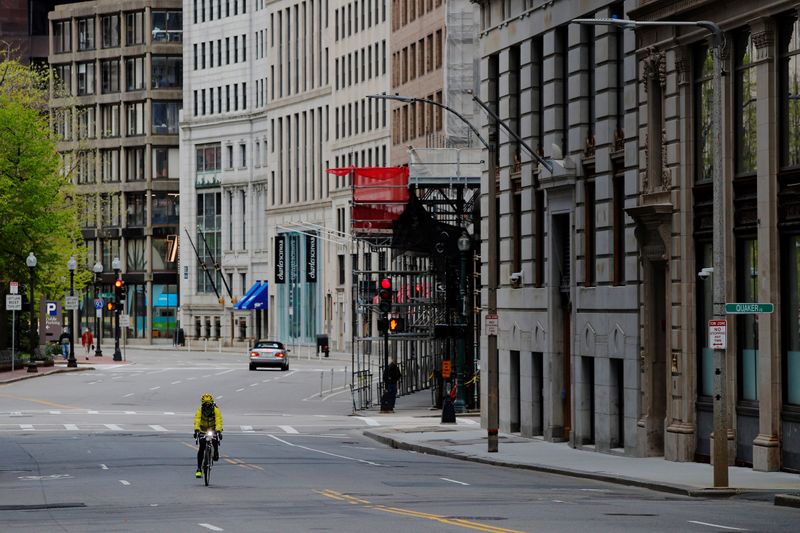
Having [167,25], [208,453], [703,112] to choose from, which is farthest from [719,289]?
[167,25]

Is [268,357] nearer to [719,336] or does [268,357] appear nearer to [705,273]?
[705,273]

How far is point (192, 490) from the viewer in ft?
105

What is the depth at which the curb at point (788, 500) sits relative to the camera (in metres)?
27.6

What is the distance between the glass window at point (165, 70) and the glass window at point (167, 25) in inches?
70.7

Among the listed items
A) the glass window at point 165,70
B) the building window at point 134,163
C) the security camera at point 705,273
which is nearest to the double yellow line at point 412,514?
the security camera at point 705,273

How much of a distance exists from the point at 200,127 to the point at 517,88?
117476 millimetres

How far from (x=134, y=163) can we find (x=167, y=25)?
42.5 ft

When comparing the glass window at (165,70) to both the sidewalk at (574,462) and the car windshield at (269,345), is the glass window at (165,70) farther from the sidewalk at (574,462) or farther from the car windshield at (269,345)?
the sidewalk at (574,462)

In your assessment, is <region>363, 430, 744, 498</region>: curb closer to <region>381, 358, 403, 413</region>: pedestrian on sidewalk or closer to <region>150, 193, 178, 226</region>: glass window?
<region>381, 358, 403, 413</region>: pedestrian on sidewalk

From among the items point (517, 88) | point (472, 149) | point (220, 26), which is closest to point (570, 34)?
point (517, 88)

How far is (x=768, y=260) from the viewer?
34062 millimetres

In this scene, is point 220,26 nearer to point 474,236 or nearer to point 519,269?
point 474,236

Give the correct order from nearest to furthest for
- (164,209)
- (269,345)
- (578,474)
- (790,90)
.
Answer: (790,90), (578,474), (269,345), (164,209)

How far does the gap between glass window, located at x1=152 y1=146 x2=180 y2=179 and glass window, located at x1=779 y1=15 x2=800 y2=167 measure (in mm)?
137892
